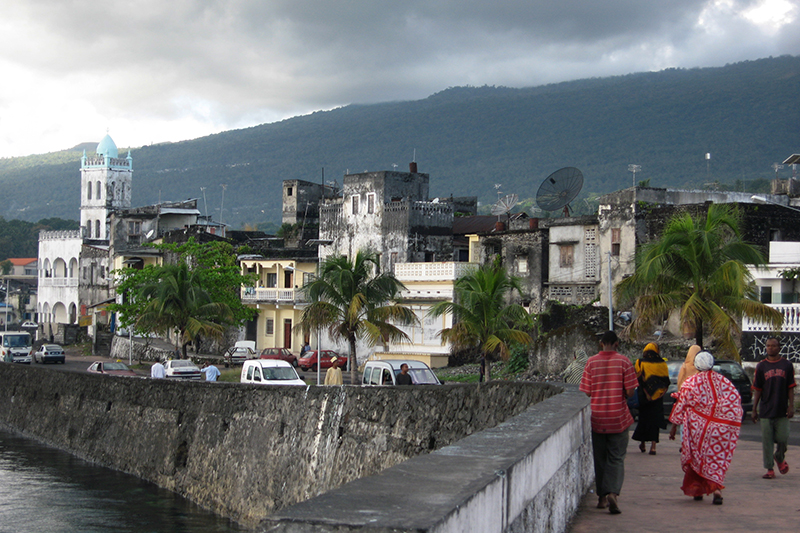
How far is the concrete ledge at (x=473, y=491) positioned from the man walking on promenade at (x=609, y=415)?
278mm

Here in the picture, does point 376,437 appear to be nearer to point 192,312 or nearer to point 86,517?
point 86,517

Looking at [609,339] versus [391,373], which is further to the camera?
[391,373]

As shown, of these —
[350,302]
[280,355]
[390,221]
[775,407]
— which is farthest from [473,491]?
[390,221]

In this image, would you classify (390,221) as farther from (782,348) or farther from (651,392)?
(651,392)

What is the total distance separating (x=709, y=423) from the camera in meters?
9.46

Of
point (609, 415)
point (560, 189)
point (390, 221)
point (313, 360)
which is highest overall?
point (560, 189)

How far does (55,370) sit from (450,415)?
23.5m

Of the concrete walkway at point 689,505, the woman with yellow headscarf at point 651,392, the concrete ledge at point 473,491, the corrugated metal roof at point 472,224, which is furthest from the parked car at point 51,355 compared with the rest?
the concrete ledge at point 473,491

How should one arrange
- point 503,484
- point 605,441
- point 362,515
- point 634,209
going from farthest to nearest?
point 634,209 < point 605,441 < point 503,484 < point 362,515

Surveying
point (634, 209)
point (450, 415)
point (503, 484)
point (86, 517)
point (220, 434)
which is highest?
point (634, 209)

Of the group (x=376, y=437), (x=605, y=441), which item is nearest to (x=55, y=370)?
(x=376, y=437)

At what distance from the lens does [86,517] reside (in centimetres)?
2311

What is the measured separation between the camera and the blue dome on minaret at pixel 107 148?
108 meters

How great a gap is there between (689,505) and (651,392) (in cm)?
395
